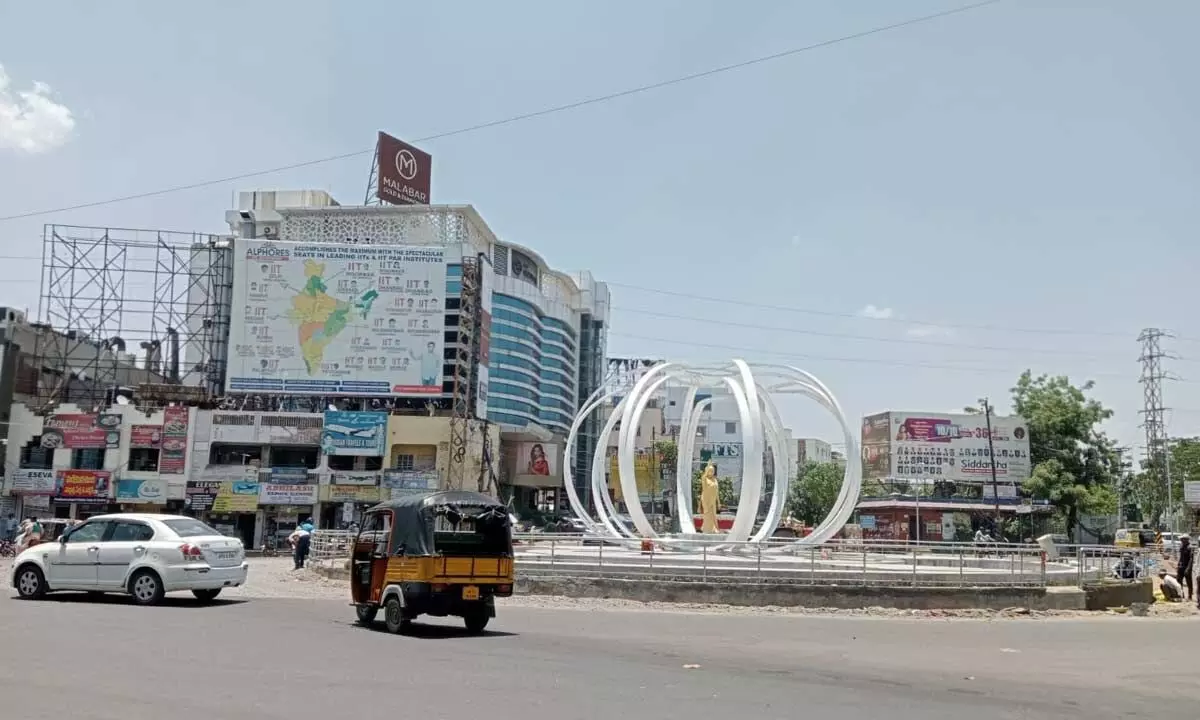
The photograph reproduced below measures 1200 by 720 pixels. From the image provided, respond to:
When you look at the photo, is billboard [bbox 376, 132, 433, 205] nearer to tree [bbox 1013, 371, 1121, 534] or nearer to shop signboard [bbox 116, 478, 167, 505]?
shop signboard [bbox 116, 478, 167, 505]

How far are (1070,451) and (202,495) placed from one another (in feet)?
162

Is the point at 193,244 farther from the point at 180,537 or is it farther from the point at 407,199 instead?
the point at 180,537

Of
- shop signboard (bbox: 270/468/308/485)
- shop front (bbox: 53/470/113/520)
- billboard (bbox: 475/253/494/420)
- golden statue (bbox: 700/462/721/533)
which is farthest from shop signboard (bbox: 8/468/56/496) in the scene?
golden statue (bbox: 700/462/721/533)

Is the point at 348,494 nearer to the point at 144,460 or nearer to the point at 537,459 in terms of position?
the point at 144,460

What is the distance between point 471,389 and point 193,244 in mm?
20536

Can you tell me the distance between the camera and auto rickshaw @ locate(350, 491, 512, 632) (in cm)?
1365

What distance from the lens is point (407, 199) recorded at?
7850cm

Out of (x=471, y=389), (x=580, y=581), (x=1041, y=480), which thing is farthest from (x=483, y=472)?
(x=580, y=581)

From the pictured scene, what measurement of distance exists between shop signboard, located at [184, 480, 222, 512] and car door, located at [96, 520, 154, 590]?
131ft

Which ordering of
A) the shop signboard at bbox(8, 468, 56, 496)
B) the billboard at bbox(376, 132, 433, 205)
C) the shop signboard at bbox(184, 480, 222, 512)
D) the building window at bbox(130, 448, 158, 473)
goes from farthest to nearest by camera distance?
the billboard at bbox(376, 132, 433, 205)
the building window at bbox(130, 448, 158, 473)
the shop signboard at bbox(184, 480, 222, 512)
the shop signboard at bbox(8, 468, 56, 496)

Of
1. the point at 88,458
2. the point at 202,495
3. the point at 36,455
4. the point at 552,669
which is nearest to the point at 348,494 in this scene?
the point at 202,495

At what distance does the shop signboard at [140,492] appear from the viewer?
54562mm

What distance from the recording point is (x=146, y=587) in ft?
53.6

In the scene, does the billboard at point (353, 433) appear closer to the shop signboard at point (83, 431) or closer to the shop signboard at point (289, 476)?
the shop signboard at point (289, 476)
